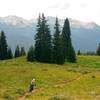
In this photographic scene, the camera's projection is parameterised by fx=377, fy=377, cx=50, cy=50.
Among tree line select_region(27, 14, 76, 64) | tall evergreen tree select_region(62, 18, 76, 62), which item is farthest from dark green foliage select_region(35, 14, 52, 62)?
tall evergreen tree select_region(62, 18, 76, 62)

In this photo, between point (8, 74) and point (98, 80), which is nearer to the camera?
point (98, 80)

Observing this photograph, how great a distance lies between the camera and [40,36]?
367ft

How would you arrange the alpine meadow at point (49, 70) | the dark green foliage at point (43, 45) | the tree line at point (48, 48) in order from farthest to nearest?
the tree line at point (48, 48), the dark green foliage at point (43, 45), the alpine meadow at point (49, 70)

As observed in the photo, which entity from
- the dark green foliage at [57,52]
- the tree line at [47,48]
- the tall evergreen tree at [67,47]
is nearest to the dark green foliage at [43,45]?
the tree line at [47,48]

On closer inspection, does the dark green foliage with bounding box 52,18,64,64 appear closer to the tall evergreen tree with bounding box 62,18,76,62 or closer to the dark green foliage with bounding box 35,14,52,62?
the dark green foliage with bounding box 35,14,52,62

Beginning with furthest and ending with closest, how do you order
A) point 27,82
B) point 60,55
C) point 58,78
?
point 60,55 → point 58,78 → point 27,82

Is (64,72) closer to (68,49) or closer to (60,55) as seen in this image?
(60,55)

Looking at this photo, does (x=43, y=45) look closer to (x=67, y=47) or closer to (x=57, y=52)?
(x=57, y=52)

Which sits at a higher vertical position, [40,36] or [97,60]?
[40,36]

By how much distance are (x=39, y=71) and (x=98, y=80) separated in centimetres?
1443

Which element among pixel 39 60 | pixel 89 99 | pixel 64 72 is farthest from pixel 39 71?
pixel 89 99

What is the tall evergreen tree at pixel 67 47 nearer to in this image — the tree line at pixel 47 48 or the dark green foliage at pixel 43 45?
the tree line at pixel 47 48

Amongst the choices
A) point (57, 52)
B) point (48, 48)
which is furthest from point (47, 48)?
point (57, 52)

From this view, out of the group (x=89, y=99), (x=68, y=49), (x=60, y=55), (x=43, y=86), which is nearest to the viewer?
(x=89, y=99)
